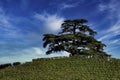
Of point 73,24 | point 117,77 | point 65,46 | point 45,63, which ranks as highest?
point 73,24

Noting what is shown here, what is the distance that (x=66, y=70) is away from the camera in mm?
34938

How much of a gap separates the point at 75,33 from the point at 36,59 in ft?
44.3

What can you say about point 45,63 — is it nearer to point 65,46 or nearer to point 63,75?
point 63,75

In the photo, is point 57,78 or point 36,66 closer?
point 57,78

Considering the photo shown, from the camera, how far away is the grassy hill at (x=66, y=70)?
105 feet

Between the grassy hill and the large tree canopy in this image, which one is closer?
the grassy hill

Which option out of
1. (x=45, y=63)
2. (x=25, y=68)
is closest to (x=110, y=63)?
(x=45, y=63)

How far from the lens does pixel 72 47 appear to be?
49531 mm

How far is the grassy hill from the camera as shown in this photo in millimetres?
32094

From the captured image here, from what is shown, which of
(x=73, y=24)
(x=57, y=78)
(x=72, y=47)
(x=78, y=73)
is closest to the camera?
(x=57, y=78)

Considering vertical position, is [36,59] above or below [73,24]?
below

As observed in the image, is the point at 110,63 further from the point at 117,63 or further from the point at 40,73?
the point at 40,73

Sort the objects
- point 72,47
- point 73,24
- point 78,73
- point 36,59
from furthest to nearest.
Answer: point 73,24
point 72,47
point 36,59
point 78,73

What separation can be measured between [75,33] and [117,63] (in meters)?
16.7
